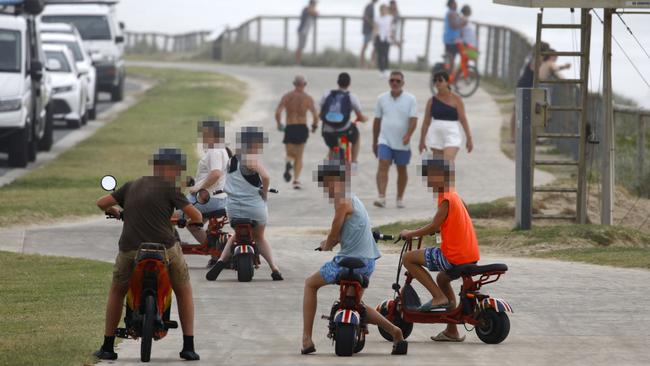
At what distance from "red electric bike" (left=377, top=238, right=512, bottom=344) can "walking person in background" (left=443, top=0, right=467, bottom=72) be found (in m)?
29.2

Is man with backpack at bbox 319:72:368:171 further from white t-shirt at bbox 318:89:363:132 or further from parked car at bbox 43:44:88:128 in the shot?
parked car at bbox 43:44:88:128

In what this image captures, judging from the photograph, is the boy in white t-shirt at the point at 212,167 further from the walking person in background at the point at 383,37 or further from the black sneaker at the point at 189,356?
the walking person in background at the point at 383,37

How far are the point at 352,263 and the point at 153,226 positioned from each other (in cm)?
128

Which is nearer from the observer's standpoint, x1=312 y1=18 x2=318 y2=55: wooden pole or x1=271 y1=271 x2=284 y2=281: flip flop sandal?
x1=271 y1=271 x2=284 y2=281: flip flop sandal

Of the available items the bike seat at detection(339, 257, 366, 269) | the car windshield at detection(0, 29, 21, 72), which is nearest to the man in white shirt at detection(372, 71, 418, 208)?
the car windshield at detection(0, 29, 21, 72)

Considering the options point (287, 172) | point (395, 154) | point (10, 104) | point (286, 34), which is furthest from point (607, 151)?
point (286, 34)

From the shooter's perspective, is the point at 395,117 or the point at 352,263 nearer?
the point at 352,263

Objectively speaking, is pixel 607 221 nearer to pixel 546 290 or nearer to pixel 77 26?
pixel 546 290

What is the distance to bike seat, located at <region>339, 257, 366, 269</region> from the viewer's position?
10.4 meters

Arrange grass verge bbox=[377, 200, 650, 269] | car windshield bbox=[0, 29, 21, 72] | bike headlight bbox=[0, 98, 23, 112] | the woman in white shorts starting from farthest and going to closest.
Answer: car windshield bbox=[0, 29, 21, 72] → bike headlight bbox=[0, 98, 23, 112] → the woman in white shorts → grass verge bbox=[377, 200, 650, 269]

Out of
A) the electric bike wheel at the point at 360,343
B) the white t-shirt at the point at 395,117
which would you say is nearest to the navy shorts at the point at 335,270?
the electric bike wheel at the point at 360,343

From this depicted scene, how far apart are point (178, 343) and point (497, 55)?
34.3 metres

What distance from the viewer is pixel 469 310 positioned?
11.0 meters

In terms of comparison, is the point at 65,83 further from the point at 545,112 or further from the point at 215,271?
the point at 215,271
